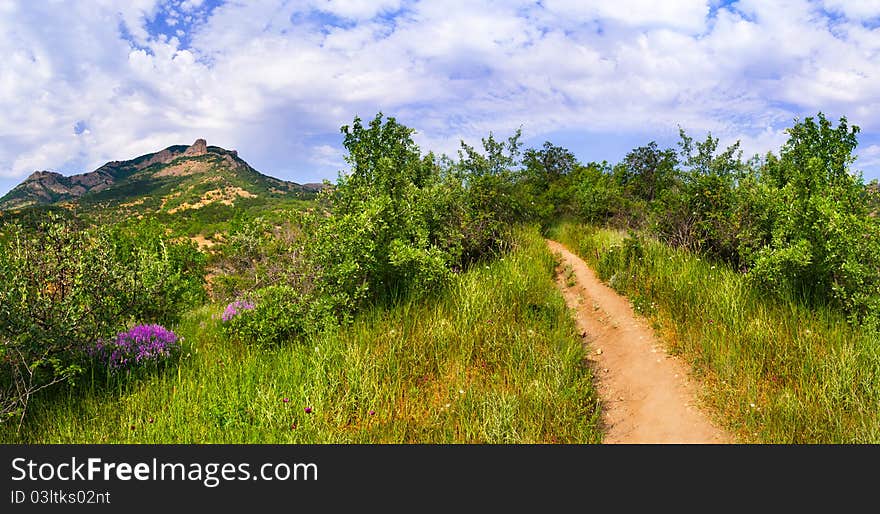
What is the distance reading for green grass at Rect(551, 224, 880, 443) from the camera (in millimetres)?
4426

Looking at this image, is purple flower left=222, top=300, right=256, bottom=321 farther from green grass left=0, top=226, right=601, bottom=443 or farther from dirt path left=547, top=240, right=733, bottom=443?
dirt path left=547, top=240, right=733, bottom=443

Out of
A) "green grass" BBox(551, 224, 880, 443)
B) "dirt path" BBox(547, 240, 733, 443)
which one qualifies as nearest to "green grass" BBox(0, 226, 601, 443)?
"dirt path" BBox(547, 240, 733, 443)

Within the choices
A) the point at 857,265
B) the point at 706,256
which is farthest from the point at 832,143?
the point at 857,265

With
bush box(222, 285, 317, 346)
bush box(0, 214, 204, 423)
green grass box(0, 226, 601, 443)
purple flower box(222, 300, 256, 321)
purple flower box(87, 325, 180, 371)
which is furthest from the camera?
purple flower box(222, 300, 256, 321)

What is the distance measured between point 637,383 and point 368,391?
3.86 m

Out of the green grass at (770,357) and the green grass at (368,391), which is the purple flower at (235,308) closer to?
the green grass at (368,391)

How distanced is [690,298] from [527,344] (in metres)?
3.70

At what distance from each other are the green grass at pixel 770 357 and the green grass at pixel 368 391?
161 centimetres

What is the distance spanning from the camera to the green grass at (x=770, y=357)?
4.43 meters

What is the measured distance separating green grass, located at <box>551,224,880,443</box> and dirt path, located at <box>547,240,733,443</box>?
0.25 meters

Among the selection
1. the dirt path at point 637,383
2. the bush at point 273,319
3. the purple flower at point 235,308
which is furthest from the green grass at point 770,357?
the purple flower at point 235,308

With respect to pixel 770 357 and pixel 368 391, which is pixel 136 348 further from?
pixel 770 357

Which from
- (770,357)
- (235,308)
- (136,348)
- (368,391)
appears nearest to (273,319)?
(235,308)

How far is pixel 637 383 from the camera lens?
604cm
